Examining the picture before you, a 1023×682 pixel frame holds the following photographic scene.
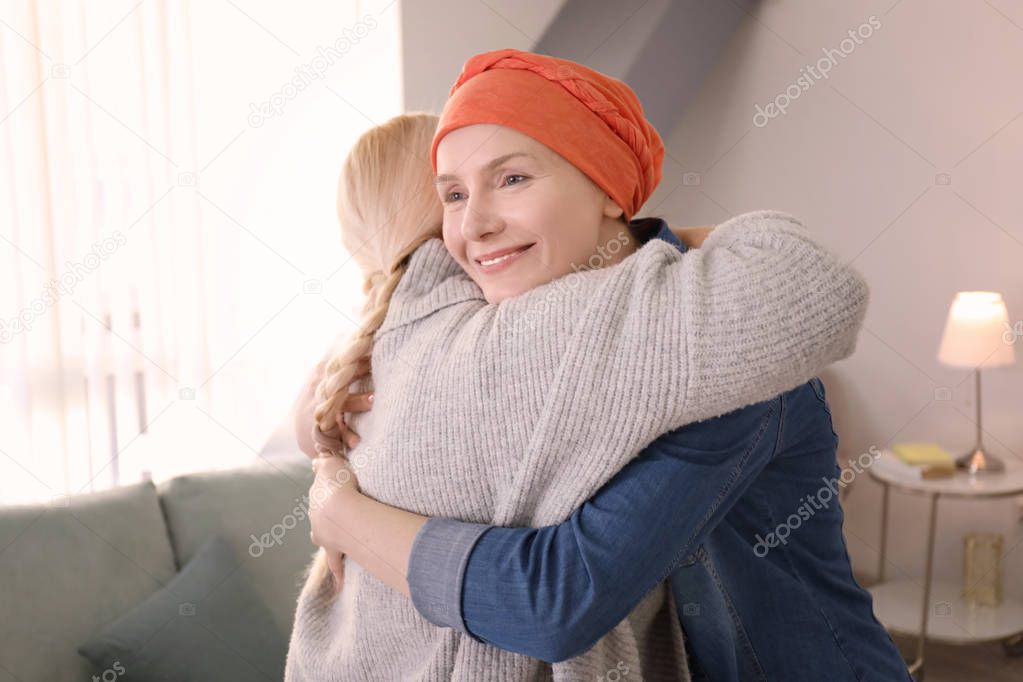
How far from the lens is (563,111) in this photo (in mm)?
1054

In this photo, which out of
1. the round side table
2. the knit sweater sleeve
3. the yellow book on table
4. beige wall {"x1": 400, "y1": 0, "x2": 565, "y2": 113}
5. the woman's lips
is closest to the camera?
the knit sweater sleeve

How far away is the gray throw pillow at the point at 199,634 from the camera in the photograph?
1.92 metres

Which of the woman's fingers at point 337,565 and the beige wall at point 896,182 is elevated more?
the beige wall at point 896,182

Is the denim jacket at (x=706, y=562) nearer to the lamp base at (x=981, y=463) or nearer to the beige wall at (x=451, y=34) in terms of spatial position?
the beige wall at (x=451, y=34)

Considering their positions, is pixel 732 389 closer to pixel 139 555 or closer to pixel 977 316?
pixel 139 555

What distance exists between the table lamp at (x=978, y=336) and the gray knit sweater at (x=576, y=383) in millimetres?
2301

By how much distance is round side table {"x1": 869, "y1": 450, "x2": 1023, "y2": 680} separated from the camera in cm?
277

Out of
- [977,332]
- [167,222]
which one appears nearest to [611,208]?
[167,222]

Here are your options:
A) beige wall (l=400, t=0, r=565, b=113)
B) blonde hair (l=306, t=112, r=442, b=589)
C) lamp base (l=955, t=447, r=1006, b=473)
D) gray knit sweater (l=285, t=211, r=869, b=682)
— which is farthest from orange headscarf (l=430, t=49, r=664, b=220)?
lamp base (l=955, t=447, r=1006, b=473)

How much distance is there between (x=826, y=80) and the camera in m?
3.22

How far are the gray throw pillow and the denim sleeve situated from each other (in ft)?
4.46

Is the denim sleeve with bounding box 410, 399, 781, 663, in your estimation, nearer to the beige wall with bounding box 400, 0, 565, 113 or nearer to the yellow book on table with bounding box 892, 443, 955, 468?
the beige wall with bounding box 400, 0, 565, 113

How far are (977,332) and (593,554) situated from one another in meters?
2.49

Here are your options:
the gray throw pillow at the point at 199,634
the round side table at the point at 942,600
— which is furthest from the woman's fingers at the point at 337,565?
the round side table at the point at 942,600
